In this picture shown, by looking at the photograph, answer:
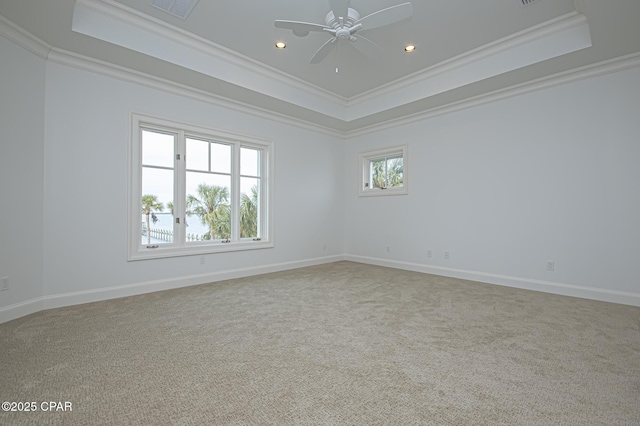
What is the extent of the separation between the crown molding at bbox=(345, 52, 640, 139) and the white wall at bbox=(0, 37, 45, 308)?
508 centimetres

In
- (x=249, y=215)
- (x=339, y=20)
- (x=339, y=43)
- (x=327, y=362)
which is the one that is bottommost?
(x=327, y=362)

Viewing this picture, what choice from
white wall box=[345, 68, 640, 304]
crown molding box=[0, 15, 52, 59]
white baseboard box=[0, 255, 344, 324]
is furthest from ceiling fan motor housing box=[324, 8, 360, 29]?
white baseboard box=[0, 255, 344, 324]

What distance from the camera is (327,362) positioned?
2.06m

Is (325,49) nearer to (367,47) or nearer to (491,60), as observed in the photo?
(367,47)

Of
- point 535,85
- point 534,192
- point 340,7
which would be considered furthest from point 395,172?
point 340,7

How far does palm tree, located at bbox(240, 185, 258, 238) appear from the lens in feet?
16.4

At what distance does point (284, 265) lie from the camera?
5336mm

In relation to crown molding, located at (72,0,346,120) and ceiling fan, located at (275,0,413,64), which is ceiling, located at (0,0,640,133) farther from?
ceiling fan, located at (275,0,413,64)

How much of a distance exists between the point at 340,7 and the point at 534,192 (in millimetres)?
3499

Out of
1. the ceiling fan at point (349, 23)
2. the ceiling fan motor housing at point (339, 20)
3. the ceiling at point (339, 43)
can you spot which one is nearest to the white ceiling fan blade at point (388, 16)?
the ceiling fan at point (349, 23)

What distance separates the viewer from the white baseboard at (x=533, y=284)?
11.2ft

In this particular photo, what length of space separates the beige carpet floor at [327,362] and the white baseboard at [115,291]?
15 centimetres

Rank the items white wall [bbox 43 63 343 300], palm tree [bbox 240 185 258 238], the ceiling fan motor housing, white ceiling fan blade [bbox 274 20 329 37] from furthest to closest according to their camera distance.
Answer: palm tree [bbox 240 185 258 238] < white wall [bbox 43 63 343 300] < the ceiling fan motor housing < white ceiling fan blade [bbox 274 20 329 37]

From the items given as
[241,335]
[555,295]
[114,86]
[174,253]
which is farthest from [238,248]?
[555,295]
